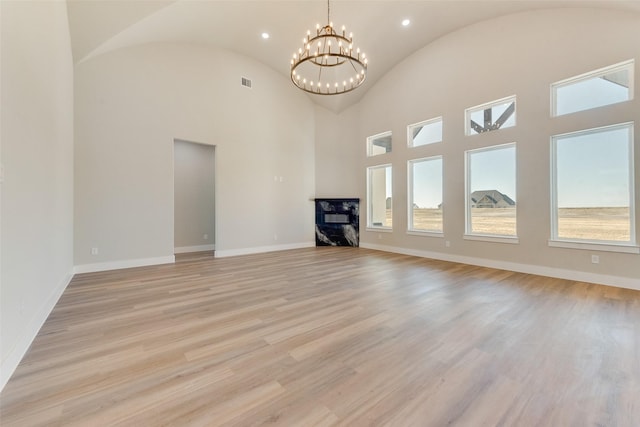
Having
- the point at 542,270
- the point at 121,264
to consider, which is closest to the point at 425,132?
the point at 542,270

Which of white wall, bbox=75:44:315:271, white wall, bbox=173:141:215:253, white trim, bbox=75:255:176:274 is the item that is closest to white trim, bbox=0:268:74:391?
white trim, bbox=75:255:176:274

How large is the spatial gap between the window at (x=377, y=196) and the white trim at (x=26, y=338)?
645 cm

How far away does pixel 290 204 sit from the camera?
7.64 metres

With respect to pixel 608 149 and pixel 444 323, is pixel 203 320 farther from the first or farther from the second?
pixel 608 149

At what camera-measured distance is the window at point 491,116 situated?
5.00 meters

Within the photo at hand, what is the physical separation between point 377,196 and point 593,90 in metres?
4.61

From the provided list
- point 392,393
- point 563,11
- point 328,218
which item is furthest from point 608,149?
point 328,218

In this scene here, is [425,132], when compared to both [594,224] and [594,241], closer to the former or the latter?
[594,224]

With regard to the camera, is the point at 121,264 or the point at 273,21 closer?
the point at 121,264

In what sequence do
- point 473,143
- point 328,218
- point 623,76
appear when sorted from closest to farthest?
point 623,76 → point 473,143 → point 328,218

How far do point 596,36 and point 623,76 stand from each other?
2.42 feet

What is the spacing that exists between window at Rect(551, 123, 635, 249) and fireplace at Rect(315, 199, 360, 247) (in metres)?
4.46

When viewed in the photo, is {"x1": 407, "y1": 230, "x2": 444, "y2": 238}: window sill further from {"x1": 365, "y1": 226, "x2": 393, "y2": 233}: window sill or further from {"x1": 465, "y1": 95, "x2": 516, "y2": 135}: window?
{"x1": 465, "y1": 95, "x2": 516, "y2": 135}: window

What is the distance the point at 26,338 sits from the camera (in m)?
2.14
